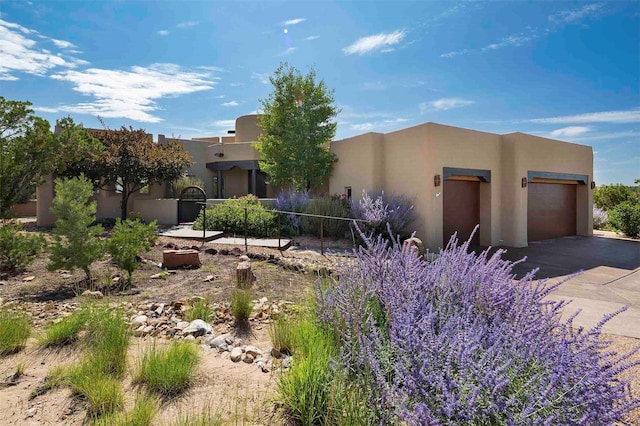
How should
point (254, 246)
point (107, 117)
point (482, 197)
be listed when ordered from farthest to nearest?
point (107, 117) → point (482, 197) → point (254, 246)

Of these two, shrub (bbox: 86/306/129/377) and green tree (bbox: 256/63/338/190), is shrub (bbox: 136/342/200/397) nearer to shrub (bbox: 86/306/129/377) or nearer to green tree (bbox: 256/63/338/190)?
shrub (bbox: 86/306/129/377)

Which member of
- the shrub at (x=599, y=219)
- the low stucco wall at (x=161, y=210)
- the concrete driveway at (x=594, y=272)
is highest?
the low stucco wall at (x=161, y=210)

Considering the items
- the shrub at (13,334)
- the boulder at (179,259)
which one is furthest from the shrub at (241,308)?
the boulder at (179,259)

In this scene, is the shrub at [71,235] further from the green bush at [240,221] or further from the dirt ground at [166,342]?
the green bush at [240,221]

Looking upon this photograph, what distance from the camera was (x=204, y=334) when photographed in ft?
11.5

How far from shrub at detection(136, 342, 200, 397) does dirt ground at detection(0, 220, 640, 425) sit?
0.27 ft

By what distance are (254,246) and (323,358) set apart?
708cm

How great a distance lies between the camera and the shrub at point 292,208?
11.4 m

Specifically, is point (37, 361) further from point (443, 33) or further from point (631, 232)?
point (631, 232)

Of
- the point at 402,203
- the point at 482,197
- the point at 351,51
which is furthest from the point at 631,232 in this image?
the point at 351,51

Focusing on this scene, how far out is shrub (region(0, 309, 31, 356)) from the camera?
306cm

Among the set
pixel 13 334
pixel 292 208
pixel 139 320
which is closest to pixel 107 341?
pixel 139 320

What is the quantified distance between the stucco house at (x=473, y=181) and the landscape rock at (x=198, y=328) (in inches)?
321

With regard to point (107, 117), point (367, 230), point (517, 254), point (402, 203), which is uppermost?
point (107, 117)
